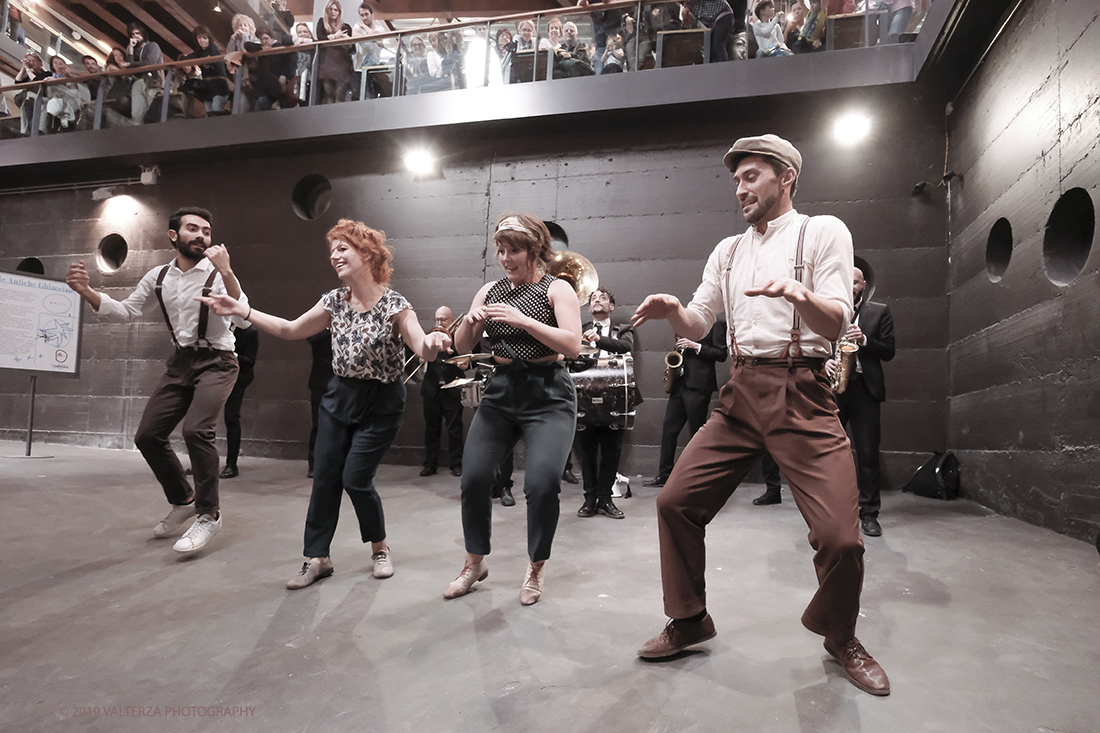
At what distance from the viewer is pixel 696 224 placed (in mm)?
6754

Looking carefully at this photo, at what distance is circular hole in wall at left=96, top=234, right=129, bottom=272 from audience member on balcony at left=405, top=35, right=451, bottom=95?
5.12 m

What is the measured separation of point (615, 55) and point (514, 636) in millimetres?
6380

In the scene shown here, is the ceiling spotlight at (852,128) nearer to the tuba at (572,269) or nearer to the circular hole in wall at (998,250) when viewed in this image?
the circular hole in wall at (998,250)

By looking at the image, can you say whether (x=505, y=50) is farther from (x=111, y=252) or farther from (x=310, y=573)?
(x=111, y=252)

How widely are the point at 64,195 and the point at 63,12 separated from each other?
205 inches

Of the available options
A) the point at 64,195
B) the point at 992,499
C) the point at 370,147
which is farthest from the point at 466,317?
the point at 64,195

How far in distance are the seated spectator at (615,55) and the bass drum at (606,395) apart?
3.85 metres

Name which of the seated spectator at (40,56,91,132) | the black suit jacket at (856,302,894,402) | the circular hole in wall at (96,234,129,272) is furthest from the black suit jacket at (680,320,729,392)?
the seated spectator at (40,56,91,132)

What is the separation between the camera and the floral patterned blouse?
3.01m

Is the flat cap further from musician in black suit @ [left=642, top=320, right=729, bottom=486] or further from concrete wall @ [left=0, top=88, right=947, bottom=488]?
concrete wall @ [left=0, top=88, right=947, bottom=488]

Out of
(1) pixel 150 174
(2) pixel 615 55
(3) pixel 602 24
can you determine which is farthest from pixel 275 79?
(2) pixel 615 55

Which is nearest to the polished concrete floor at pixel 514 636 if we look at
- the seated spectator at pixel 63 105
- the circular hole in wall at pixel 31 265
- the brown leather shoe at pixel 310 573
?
the brown leather shoe at pixel 310 573

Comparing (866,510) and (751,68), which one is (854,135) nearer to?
(751,68)

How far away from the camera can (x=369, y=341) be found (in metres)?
3.00
